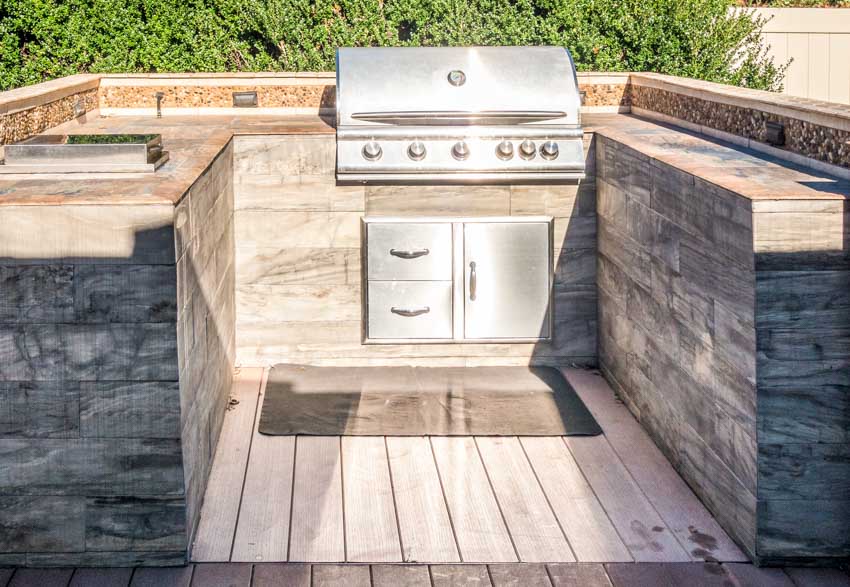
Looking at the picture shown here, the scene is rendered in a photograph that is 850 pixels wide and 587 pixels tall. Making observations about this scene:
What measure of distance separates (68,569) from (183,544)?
0.97ft

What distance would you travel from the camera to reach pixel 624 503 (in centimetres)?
332

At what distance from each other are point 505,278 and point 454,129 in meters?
0.66

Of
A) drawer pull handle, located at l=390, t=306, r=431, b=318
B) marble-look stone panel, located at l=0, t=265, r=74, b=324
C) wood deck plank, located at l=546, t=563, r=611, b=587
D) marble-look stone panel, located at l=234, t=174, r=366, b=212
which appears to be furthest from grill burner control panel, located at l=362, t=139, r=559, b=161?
wood deck plank, located at l=546, t=563, r=611, b=587

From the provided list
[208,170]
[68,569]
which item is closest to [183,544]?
[68,569]

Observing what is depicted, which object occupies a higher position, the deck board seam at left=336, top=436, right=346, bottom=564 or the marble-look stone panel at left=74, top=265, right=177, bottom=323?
the marble-look stone panel at left=74, top=265, right=177, bottom=323

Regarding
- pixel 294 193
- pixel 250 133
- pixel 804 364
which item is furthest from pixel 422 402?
pixel 804 364

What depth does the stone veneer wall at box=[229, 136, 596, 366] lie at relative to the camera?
15.4 feet

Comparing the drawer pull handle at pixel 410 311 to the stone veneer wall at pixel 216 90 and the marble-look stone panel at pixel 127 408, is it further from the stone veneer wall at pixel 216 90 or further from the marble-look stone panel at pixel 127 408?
the marble-look stone panel at pixel 127 408

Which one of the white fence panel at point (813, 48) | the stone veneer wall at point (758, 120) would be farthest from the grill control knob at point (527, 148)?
the white fence panel at point (813, 48)

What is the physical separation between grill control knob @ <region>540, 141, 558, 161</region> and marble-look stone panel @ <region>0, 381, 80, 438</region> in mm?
2437

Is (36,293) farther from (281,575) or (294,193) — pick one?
(294,193)

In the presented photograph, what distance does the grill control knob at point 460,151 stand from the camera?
4594 mm

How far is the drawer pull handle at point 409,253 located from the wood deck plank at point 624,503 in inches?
44.7

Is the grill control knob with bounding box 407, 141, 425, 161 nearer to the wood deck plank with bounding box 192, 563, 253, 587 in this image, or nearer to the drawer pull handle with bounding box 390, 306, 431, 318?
the drawer pull handle with bounding box 390, 306, 431, 318
